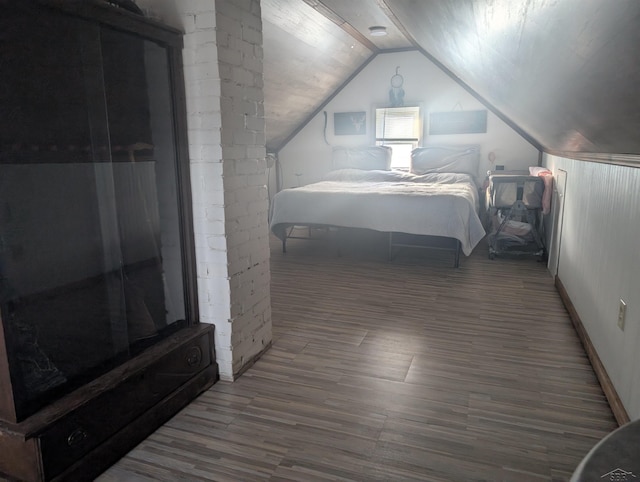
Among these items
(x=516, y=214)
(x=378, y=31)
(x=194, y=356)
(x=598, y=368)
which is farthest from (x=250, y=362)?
(x=378, y=31)

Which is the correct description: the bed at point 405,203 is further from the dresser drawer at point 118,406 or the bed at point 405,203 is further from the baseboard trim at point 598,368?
the dresser drawer at point 118,406

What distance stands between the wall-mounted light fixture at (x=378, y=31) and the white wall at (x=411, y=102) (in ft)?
3.42

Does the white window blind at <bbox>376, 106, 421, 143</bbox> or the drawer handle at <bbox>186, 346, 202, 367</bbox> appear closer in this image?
the drawer handle at <bbox>186, 346, 202, 367</bbox>

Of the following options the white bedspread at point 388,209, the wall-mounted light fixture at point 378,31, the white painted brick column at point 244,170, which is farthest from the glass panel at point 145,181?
the wall-mounted light fixture at point 378,31

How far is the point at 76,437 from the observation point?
5.13 ft

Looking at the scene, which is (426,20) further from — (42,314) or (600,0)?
(42,314)

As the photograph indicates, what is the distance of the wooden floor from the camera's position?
66.4 inches

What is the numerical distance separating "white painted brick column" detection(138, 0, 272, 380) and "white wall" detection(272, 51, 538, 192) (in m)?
4.42

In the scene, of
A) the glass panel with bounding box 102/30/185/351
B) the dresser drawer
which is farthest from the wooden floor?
the glass panel with bounding box 102/30/185/351

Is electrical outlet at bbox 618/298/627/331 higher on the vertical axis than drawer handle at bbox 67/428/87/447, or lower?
higher

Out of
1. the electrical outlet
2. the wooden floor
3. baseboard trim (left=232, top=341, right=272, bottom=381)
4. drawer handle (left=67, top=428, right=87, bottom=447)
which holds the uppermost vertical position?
the electrical outlet

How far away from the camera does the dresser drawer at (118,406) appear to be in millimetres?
1501

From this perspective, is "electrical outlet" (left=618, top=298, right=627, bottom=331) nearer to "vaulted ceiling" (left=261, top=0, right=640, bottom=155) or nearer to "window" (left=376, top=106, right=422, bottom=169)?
"vaulted ceiling" (left=261, top=0, right=640, bottom=155)

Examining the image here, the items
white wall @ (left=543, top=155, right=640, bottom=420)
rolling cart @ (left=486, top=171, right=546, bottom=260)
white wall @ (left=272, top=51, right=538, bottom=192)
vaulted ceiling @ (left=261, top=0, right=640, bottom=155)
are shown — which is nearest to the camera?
vaulted ceiling @ (left=261, top=0, right=640, bottom=155)
